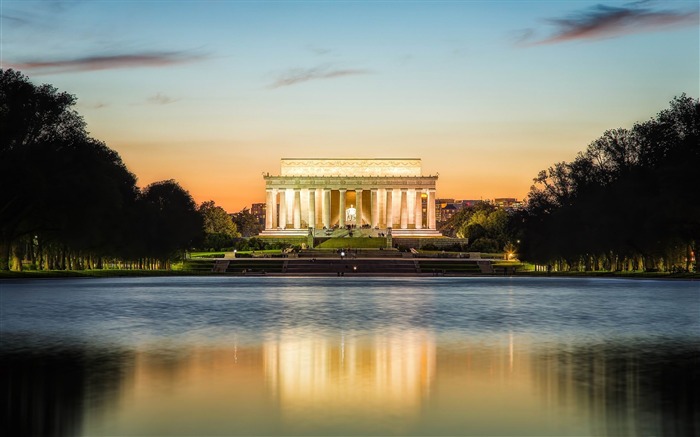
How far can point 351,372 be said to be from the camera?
56.1 ft

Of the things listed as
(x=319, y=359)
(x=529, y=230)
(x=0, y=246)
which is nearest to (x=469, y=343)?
(x=319, y=359)

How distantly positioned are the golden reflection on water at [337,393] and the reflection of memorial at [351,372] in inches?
0.8

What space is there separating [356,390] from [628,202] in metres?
63.0

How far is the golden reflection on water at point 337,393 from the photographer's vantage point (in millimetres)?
12016

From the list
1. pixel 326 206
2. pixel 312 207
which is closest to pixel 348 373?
pixel 326 206

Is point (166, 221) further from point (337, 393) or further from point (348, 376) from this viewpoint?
point (337, 393)

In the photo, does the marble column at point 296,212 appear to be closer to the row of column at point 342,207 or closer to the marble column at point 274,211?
the row of column at point 342,207

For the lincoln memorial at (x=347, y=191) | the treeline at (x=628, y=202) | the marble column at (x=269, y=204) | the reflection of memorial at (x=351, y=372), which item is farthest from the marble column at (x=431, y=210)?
the reflection of memorial at (x=351, y=372)

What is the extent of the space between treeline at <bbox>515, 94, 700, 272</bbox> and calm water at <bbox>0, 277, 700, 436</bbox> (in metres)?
33.7

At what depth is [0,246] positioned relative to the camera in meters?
69.1

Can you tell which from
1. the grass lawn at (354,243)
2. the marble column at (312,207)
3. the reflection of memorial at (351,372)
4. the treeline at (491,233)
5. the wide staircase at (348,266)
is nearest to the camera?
the reflection of memorial at (351,372)

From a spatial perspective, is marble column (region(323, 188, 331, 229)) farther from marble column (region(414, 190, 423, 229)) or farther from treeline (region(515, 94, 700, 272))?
treeline (region(515, 94, 700, 272))

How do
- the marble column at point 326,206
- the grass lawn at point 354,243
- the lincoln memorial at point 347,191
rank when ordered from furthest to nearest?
1. the marble column at point 326,206
2. the lincoln memorial at point 347,191
3. the grass lawn at point 354,243

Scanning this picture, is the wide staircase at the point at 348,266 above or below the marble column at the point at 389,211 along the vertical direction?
below
